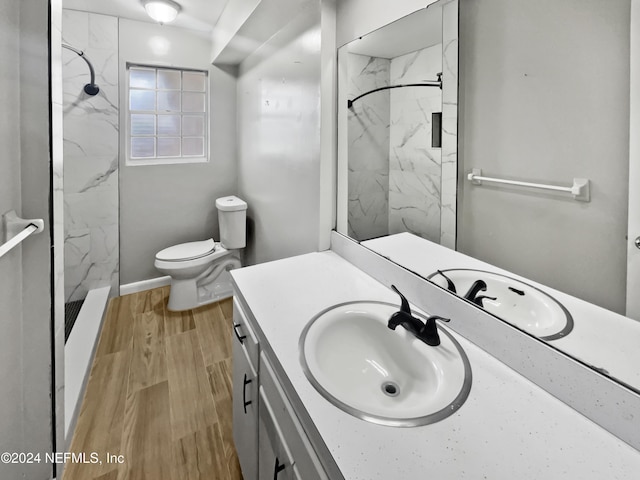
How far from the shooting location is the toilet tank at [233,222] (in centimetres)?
296

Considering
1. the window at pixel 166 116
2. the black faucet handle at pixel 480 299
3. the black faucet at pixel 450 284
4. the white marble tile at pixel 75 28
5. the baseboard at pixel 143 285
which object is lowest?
the baseboard at pixel 143 285

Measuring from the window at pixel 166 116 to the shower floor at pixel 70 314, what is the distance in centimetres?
135

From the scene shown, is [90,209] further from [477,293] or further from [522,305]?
[522,305]

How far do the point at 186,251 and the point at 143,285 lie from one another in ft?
2.30

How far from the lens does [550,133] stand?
0.77 metres

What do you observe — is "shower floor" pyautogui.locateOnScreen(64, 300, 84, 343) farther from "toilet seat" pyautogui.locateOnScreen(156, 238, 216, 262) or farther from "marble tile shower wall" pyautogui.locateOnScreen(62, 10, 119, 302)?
"toilet seat" pyautogui.locateOnScreen(156, 238, 216, 262)

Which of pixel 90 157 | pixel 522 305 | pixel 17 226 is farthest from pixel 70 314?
pixel 522 305

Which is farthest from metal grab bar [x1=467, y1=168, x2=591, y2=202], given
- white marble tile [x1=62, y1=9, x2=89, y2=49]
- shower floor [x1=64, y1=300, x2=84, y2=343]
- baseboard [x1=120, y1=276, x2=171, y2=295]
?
white marble tile [x1=62, y1=9, x2=89, y2=49]

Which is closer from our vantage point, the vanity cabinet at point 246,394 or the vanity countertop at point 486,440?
the vanity countertop at point 486,440

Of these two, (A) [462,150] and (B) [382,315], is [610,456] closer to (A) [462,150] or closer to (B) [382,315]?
(B) [382,315]

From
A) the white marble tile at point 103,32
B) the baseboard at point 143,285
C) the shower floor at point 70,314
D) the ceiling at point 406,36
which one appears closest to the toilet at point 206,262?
the baseboard at point 143,285

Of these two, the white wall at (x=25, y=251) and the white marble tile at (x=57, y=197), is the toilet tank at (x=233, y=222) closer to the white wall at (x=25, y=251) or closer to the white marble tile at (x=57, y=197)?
the white marble tile at (x=57, y=197)

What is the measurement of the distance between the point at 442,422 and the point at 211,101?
134 inches

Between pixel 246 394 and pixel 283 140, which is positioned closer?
pixel 246 394
